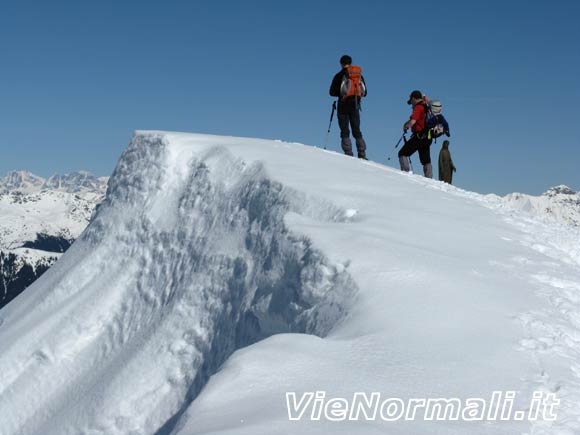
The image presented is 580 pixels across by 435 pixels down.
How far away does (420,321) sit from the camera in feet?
20.3

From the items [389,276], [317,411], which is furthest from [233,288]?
[317,411]

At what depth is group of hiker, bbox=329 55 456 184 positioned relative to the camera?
17.0 metres

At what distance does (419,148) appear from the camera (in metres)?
18.4

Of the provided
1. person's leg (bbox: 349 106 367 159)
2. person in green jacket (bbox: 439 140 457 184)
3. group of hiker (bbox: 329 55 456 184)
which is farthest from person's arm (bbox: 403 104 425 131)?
person in green jacket (bbox: 439 140 457 184)

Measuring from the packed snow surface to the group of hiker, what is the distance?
1630 mm

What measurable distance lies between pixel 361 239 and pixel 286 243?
149 centimetres

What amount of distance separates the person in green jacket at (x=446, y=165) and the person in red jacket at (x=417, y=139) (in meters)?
2.54

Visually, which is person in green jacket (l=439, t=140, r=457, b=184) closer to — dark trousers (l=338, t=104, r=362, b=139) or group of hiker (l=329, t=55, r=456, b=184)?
group of hiker (l=329, t=55, r=456, b=184)

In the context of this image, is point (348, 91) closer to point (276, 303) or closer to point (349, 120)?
point (349, 120)

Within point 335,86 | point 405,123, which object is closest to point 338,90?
point 335,86

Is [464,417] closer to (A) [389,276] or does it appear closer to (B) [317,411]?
(B) [317,411]

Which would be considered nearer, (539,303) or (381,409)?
(381,409)

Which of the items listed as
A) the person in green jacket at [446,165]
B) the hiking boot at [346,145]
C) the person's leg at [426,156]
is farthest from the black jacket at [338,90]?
the person in green jacket at [446,165]

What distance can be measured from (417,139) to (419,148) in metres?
0.34
